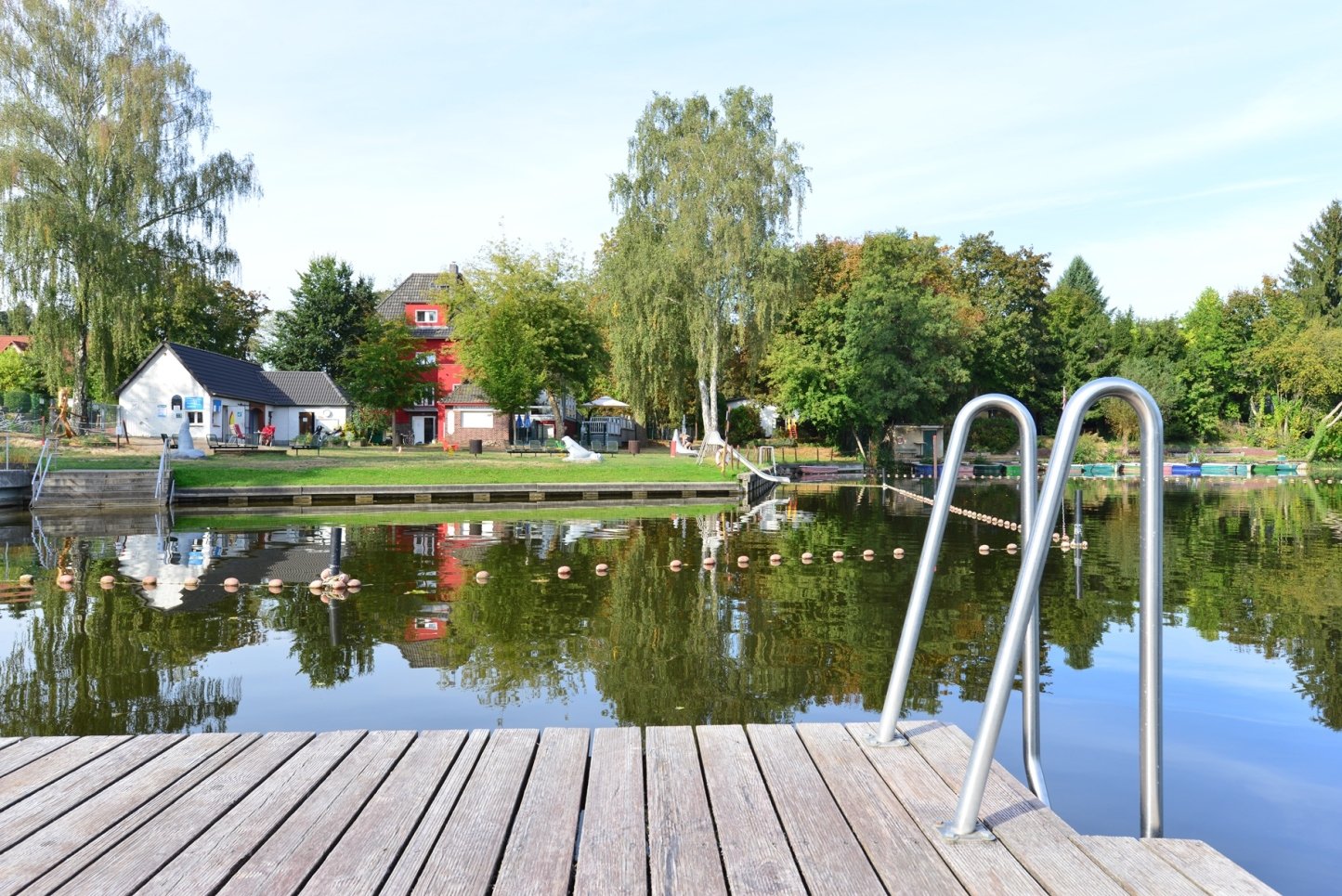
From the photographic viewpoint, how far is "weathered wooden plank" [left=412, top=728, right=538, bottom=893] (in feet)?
9.27

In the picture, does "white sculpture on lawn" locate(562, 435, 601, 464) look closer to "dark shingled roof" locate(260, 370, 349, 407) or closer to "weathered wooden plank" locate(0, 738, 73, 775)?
"dark shingled roof" locate(260, 370, 349, 407)

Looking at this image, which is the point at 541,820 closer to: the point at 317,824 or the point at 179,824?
the point at 317,824

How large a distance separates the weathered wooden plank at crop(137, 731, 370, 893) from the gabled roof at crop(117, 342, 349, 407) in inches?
1718

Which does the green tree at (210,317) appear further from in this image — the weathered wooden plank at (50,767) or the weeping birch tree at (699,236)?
the weathered wooden plank at (50,767)

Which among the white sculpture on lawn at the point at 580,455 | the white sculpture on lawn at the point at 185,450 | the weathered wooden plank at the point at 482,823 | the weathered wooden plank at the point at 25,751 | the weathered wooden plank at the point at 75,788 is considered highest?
the white sculpture on lawn at the point at 185,450

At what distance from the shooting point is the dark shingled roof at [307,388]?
55750mm

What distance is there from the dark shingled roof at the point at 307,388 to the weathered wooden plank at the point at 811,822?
182ft

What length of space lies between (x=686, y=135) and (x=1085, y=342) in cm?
3240

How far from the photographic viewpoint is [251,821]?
329cm

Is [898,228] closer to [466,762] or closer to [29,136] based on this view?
[29,136]

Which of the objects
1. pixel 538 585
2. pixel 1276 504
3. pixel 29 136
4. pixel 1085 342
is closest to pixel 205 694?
pixel 538 585

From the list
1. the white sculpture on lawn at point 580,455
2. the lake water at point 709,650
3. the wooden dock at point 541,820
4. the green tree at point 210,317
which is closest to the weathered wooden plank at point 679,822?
the wooden dock at point 541,820

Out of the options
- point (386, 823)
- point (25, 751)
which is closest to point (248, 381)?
point (25, 751)

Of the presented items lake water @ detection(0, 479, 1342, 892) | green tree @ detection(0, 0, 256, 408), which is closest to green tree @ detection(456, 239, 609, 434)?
green tree @ detection(0, 0, 256, 408)
